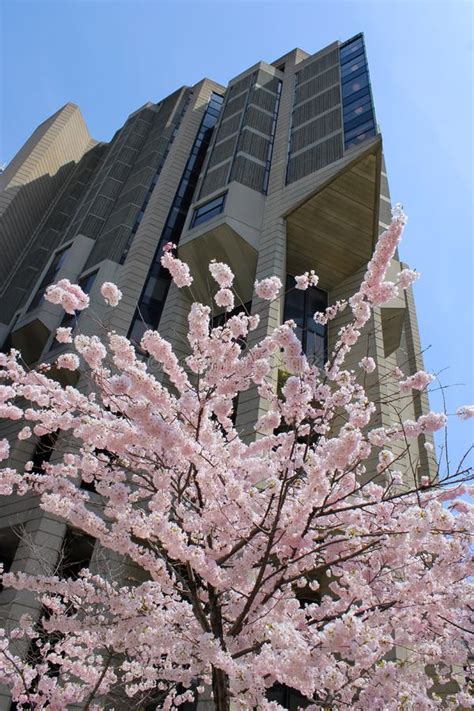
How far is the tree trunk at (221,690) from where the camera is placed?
609 centimetres

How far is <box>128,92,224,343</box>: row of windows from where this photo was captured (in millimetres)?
23125

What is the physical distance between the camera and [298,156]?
24.9 metres

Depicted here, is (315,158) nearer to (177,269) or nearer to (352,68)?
(352,68)

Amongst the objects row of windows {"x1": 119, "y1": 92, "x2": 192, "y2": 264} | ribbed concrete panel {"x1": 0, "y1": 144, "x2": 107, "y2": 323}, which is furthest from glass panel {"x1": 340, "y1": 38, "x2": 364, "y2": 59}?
ribbed concrete panel {"x1": 0, "y1": 144, "x2": 107, "y2": 323}

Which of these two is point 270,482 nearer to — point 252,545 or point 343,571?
point 252,545

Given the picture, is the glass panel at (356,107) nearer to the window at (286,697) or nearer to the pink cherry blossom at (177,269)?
the pink cherry blossom at (177,269)

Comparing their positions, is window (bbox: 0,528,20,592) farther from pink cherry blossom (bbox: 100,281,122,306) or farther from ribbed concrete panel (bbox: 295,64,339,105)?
ribbed concrete panel (bbox: 295,64,339,105)

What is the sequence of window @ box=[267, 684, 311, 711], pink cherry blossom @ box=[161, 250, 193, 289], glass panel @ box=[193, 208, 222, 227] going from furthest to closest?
glass panel @ box=[193, 208, 222, 227] < window @ box=[267, 684, 311, 711] < pink cherry blossom @ box=[161, 250, 193, 289]

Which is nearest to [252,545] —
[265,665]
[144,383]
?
[265,665]

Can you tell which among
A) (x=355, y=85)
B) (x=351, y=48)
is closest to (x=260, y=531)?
(x=355, y=85)

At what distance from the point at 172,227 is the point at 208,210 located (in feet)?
11.4

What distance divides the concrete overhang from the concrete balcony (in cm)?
182

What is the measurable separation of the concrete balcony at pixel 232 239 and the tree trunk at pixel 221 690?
16.6 m

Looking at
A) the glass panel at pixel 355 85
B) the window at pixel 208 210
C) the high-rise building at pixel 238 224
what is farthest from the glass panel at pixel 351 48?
the window at pixel 208 210
